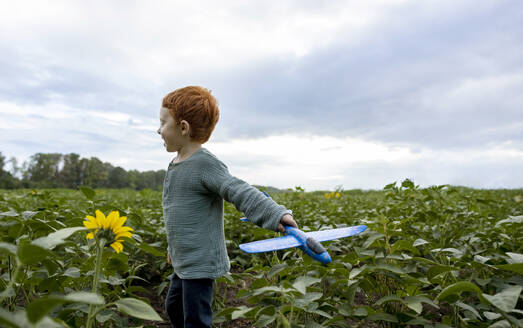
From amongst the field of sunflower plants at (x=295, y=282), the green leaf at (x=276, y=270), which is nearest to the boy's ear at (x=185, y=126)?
the field of sunflower plants at (x=295, y=282)

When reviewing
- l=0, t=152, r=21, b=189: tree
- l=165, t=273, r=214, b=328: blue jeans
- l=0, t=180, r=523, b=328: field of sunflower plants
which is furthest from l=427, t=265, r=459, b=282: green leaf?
l=0, t=152, r=21, b=189: tree

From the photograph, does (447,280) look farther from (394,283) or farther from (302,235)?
(302,235)

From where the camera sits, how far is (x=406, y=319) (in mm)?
1355

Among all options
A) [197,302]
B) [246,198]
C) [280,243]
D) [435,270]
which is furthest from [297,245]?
[197,302]

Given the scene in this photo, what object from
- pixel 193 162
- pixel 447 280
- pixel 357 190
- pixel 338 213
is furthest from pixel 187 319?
pixel 357 190

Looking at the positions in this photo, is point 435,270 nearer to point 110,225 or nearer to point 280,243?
point 280,243

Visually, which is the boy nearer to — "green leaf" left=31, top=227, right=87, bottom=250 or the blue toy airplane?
the blue toy airplane

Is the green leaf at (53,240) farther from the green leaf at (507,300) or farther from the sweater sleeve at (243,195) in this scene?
the green leaf at (507,300)

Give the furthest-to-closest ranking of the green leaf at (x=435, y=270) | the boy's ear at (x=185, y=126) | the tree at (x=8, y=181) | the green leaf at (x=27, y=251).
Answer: the tree at (x=8, y=181), the boy's ear at (x=185, y=126), the green leaf at (x=435, y=270), the green leaf at (x=27, y=251)

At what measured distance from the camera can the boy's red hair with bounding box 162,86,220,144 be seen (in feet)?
5.97

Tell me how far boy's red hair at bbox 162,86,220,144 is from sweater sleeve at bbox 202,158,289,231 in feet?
0.73

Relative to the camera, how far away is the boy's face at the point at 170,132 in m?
1.84

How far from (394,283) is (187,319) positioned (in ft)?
3.24

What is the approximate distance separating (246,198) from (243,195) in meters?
0.02
